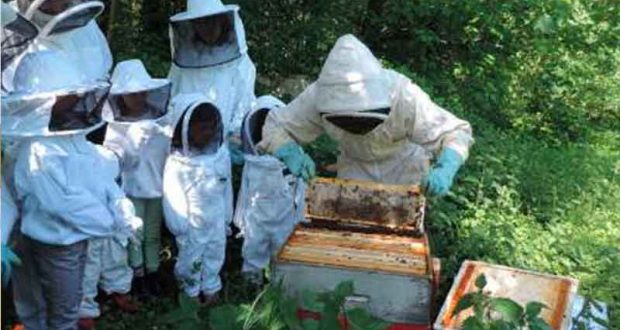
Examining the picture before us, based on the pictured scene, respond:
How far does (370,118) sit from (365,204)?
432 mm

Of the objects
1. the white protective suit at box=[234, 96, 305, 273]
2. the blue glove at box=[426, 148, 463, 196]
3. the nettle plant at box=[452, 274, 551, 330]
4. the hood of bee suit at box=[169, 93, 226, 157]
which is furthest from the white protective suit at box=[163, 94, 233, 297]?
the nettle plant at box=[452, 274, 551, 330]

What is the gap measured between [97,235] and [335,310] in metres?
1.63

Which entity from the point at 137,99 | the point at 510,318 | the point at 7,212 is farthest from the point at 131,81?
the point at 510,318

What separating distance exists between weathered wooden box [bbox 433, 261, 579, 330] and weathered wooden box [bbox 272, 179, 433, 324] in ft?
0.73

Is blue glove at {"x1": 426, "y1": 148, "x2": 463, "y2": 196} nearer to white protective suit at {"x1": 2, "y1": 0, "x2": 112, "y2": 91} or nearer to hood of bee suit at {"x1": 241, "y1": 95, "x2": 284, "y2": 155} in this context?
hood of bee suit at {"x1": 241, "y1": 95, "x2": 284, "y2": 155}

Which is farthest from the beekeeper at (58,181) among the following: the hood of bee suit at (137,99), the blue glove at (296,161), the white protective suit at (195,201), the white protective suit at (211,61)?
the white protective suit at (211,61)

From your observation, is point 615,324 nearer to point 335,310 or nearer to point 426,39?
point 335,310

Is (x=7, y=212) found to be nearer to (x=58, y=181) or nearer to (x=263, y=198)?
(x=58, y=181)

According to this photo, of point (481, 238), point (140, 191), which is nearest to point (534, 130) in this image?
point (481, 238)

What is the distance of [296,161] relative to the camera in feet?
14.5

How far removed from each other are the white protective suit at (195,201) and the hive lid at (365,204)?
34.1 inches

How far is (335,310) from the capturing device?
2.96 metres

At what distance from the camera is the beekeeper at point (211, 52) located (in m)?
5.68

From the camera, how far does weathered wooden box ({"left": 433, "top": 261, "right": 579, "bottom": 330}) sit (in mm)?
3580
